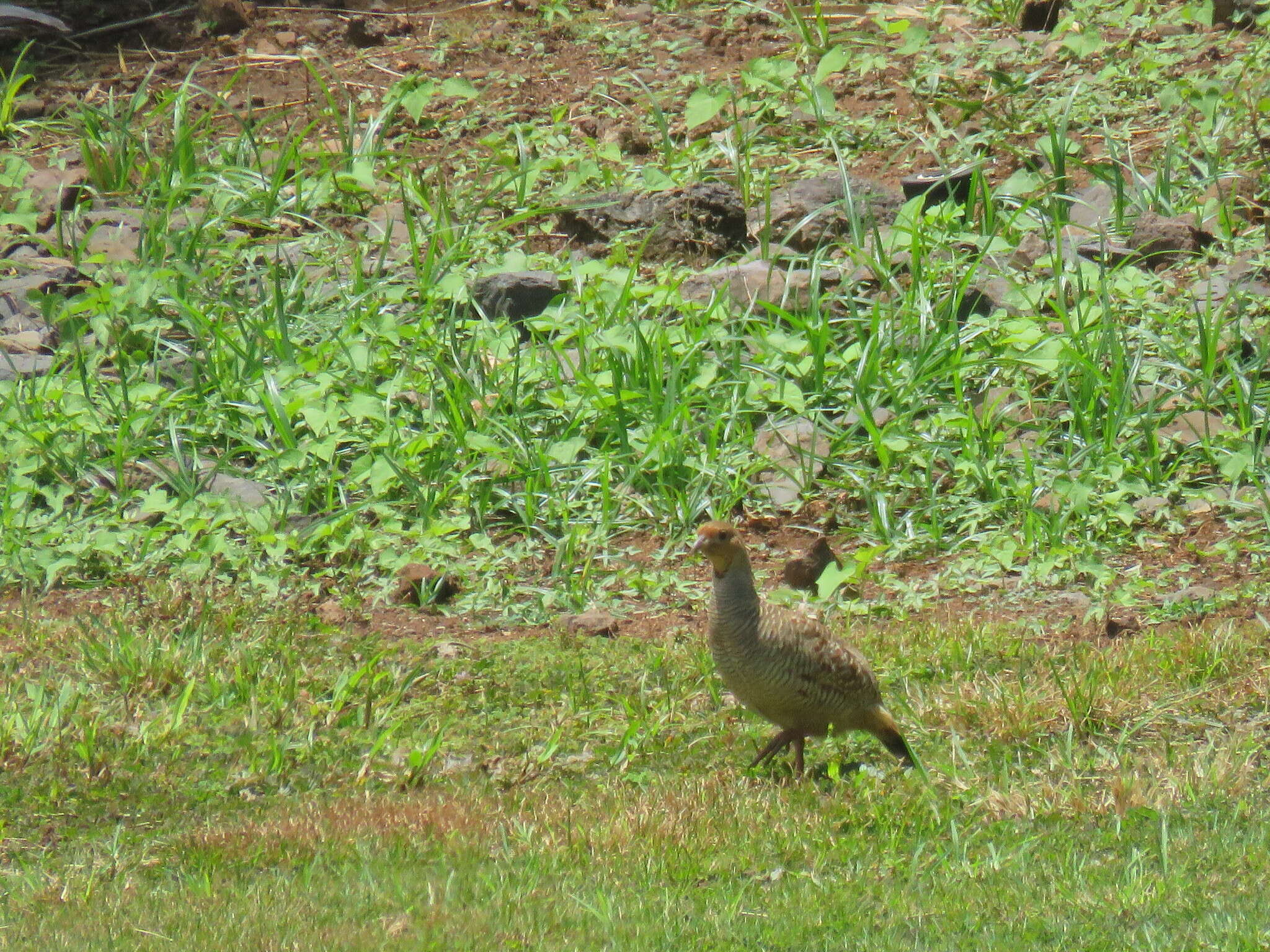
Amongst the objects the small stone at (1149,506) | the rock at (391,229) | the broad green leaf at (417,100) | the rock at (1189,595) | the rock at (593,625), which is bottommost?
the rock at (593,625)

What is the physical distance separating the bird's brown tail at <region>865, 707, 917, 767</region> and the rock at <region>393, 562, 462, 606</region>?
2450 mm

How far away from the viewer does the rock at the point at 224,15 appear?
40.4ft

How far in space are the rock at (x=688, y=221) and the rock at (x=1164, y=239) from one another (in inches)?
88.3

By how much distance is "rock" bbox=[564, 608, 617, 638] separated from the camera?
6.79 meters

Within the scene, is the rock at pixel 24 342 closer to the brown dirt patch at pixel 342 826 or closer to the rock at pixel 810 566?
the rock at pixel 810 566

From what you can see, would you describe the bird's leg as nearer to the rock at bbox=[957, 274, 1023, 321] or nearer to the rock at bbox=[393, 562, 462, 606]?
the rock at bbox=[393, 562, 462, 606]

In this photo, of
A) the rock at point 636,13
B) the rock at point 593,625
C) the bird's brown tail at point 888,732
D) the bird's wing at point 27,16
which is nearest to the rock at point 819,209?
the rock at point 593,625

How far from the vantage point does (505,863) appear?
4777mm

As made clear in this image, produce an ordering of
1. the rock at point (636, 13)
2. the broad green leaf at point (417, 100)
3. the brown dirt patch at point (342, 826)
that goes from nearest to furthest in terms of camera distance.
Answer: the brown dirt patch at point (342, 826) → the broad green leaf at point (417, 100) → the rock at point (636, 13)

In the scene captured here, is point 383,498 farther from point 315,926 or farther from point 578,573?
point 315,926

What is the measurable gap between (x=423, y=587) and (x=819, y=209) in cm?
348

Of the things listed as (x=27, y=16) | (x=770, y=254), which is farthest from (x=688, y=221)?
(x=27, y=16)

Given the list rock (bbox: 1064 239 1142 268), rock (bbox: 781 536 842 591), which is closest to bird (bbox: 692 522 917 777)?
rock (bbox: 781 536 842 591)

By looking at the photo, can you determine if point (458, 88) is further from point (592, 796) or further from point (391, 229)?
point (592, 796)
